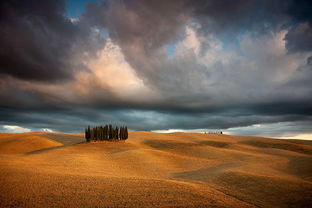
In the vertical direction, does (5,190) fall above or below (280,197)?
above

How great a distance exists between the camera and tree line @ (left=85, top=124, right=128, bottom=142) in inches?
2366

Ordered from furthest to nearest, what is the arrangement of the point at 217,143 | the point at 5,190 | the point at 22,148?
the point at 217,143
the point at 22,148
the point at 5,190

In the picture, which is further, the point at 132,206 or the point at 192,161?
Answer: the point at 192,161

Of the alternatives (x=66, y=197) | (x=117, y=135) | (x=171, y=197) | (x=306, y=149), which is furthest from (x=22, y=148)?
(x=306, y=149)

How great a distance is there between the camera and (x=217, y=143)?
62.7m

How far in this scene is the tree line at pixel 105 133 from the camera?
197 feet

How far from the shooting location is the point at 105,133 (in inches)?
2467

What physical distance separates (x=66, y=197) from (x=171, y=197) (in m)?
6.05

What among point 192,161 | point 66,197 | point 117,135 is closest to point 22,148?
point 117,135

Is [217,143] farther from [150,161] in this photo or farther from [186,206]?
[186,206]

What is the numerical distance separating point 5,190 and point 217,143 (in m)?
59.2

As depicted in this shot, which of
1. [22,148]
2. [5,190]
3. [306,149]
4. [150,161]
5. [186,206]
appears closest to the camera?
[186,206]

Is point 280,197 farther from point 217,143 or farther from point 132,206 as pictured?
point 217,143

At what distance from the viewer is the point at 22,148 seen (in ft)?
193
